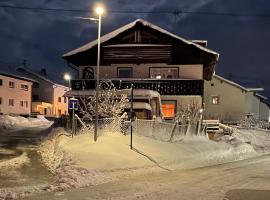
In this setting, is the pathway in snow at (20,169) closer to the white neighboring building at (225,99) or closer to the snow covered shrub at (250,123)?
the snow covered shrub at (250,123)

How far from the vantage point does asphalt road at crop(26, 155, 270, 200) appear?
11079 mm

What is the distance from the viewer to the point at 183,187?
499 inches

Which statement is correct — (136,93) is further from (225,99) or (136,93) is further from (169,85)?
(225,99)

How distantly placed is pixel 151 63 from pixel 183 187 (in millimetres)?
24257

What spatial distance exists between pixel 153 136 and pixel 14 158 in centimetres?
764

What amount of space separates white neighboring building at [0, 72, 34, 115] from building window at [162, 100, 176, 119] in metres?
26.5

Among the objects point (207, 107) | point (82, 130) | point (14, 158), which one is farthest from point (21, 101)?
point (14, 158)

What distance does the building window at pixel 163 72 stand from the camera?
3622cm

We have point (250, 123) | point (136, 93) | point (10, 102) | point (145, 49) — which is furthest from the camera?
point (10, 102)

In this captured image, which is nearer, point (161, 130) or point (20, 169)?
point (20, 169)

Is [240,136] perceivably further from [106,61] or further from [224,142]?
[106,61]

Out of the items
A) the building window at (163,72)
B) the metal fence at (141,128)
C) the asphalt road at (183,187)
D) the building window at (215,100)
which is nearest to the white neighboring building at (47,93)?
the building window at (215,100)

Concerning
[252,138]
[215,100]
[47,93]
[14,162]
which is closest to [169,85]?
[252,138]

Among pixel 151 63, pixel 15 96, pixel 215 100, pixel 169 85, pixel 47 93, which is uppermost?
pixel 151 63
